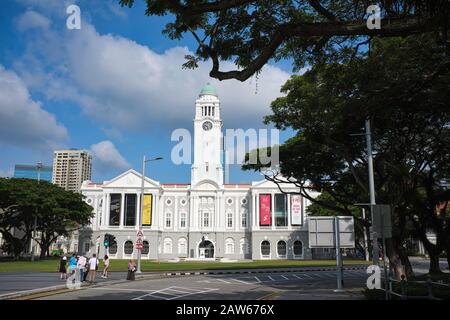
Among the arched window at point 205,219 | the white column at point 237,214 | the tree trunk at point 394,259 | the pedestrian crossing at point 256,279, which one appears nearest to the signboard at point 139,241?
the pedestrian crossing at point 256,279

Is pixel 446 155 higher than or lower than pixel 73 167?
lower

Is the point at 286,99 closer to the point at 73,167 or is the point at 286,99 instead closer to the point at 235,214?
the point at 235,214

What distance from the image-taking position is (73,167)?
176 m

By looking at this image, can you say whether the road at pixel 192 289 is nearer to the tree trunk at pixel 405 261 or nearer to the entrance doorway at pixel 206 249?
the tree trunk at pixel 405 261

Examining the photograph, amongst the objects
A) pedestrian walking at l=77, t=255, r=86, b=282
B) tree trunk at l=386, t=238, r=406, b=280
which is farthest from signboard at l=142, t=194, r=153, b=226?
tree trunk at l=386, t=238, r=406, b=280

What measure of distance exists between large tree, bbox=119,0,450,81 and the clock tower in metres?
75.6

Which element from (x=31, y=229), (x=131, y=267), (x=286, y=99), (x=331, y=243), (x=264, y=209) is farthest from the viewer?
(x=264, y=209)

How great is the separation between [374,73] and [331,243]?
28.9 ft

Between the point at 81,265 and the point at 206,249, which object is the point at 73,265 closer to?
the point at 81,265

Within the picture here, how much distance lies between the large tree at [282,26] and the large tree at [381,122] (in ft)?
5.58

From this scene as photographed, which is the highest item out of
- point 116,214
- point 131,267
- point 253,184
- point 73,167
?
point 73,167

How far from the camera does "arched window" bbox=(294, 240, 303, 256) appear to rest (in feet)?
274

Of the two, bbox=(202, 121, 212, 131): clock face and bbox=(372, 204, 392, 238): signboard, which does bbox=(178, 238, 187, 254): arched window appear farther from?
bbox=(372, 204, 392, 238): signboard
